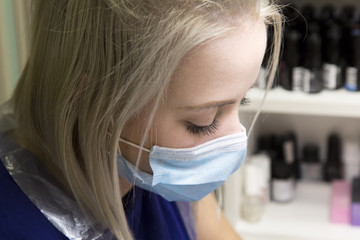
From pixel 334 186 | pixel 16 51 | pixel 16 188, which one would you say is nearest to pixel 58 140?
pixel 16 188

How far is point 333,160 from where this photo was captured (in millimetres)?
1676

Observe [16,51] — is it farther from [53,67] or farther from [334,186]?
[334,186]

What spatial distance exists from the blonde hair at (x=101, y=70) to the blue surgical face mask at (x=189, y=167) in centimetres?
4

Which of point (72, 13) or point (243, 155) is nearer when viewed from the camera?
point (72, 13)

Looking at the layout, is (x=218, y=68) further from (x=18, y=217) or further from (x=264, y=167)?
(x=264, y=167)

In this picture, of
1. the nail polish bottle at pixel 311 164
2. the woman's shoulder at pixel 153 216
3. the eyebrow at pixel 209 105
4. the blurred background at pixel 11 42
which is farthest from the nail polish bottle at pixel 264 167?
the eyebrow at pixel 209 105

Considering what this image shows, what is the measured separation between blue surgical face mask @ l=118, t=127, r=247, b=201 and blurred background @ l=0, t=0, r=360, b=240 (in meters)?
0.43

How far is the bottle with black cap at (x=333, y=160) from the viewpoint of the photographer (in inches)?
65.2

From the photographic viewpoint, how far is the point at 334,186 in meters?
1.62

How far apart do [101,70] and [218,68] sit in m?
0.14

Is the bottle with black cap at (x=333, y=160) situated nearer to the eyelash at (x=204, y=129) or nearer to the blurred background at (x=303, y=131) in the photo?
the blurred background at (x=303, y=131)

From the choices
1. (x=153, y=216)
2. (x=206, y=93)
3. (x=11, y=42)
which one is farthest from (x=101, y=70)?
(x=11, y=42)

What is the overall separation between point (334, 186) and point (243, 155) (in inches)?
31.4

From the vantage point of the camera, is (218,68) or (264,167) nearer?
(218,68)
